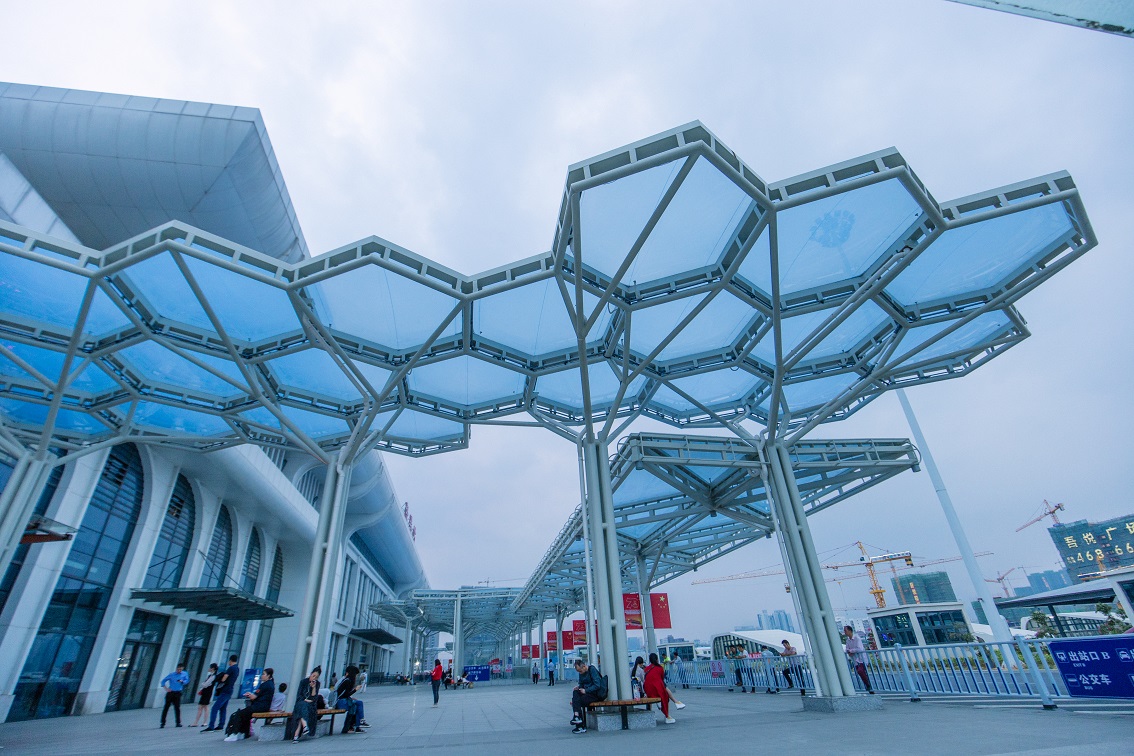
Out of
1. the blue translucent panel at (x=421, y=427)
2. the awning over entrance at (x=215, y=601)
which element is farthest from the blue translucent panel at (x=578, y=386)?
the awning over entrance at (x=215, y=601)

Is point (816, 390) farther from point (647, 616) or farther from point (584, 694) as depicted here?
point (647, 616)

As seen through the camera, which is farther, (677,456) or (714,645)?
(714,645)

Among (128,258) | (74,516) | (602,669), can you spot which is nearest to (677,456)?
(602,669)

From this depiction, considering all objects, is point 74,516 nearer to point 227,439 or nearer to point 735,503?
point 227,439

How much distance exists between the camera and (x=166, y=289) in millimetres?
12961

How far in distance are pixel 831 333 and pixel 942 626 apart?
174ft

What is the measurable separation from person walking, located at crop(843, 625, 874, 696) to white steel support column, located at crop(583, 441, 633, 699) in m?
7.58

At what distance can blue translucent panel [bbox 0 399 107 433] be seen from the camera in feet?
57.4

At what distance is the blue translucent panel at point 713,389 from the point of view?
18.1m

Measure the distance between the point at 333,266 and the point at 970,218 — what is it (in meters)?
13.2

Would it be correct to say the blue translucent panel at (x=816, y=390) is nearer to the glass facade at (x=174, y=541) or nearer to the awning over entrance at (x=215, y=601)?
the awning over entrance at (x=215, y=601)

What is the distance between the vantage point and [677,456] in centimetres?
1731

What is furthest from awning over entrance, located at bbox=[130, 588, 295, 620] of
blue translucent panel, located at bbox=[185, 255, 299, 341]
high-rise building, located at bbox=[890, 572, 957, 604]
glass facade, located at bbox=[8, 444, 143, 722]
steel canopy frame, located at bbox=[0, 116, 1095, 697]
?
high-rise building, located at bbox=[890, 572, 957, 604]

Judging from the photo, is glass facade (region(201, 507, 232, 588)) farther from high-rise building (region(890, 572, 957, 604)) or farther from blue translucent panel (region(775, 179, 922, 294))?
high-rise building (region(890, 572, 957, 604))
